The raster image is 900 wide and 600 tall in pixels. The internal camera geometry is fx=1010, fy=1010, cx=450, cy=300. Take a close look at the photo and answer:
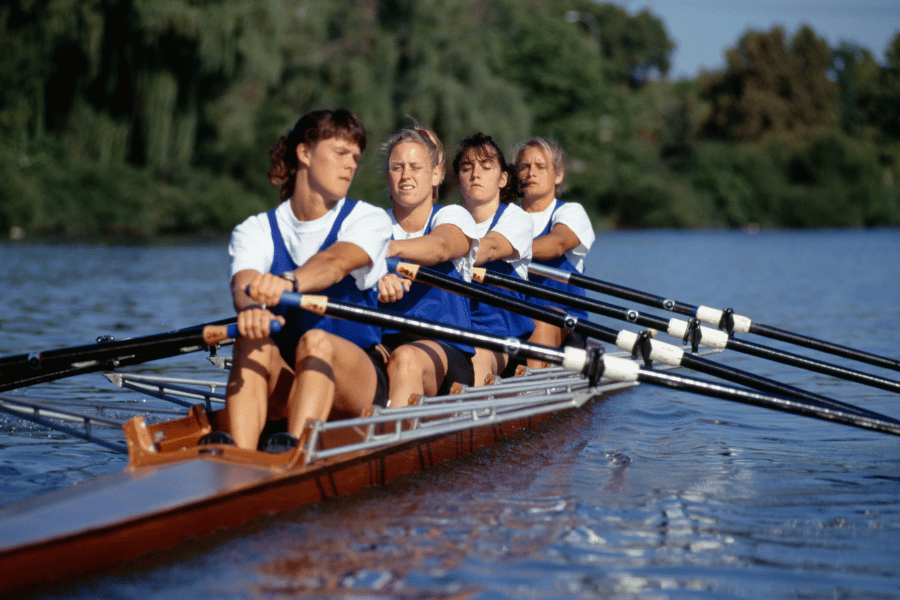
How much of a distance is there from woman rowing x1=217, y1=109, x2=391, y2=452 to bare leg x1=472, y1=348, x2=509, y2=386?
1.11 meters

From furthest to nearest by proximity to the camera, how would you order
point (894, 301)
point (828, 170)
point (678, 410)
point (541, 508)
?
1. point (828, 170)
2. point (894, 301)
3. point (678, 410)
4. point (541, 508)

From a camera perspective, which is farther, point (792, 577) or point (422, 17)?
point (422, 17)

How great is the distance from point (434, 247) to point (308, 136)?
106cm

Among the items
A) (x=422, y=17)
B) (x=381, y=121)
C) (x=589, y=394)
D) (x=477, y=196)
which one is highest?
(x=422, y=17)

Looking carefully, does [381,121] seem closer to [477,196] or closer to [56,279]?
[56,279]

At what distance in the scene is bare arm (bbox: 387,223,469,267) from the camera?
4789 mm

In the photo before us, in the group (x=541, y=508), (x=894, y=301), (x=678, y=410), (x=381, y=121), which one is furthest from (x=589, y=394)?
(x=381, y=121)

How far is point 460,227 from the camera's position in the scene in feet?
16.4

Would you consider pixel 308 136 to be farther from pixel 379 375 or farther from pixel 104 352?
pixel 104 352

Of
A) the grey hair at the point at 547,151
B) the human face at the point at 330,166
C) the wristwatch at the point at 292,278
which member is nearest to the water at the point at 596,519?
the wristwatch at the point at 292,278

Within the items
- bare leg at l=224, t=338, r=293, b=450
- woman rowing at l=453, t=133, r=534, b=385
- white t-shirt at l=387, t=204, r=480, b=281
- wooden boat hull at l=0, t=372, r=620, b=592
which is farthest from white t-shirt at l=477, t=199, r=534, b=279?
bare leg at l=224, t=338, r=293, b=450

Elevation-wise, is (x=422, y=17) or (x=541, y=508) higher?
(x=422, y=17)

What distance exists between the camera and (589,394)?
→ 166 inches

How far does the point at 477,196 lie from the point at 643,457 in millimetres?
1748
